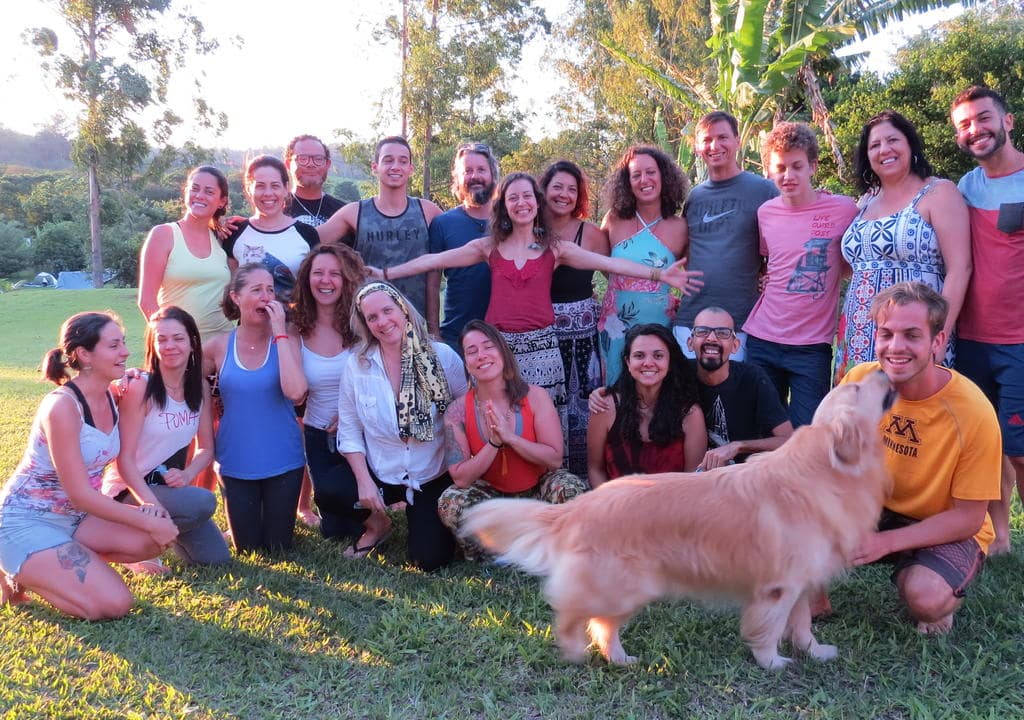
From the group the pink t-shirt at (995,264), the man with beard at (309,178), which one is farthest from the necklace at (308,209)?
the pink t-shirt at (995,264)

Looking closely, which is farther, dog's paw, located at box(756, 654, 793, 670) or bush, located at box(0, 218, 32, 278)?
bush, located at box(0, 218, 32, 278)

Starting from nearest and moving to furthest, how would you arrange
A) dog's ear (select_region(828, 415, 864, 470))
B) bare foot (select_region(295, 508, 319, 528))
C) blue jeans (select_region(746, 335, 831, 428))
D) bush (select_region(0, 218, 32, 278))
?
dog's ear (select_region(828, 415, 864, 470)) < blue jeans (select_region(746, 335, 831, 428)) < bare foot (select_region(295, 508, 319, 528)) < bush (select_region(0, 218, 32, 278))

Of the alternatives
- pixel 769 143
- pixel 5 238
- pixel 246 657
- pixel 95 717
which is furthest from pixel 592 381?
pixel 5 238

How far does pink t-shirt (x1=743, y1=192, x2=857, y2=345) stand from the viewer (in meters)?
4.66

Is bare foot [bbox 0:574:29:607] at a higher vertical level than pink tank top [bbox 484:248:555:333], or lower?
lower

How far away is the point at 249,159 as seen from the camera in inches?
217

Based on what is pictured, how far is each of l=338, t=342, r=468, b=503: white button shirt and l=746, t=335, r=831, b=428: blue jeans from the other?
2.05 meters

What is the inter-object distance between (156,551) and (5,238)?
39260mm

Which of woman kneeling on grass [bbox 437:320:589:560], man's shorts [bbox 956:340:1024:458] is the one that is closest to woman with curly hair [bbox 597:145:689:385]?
woman kneeling on grass [bbox 437:320:589:560]

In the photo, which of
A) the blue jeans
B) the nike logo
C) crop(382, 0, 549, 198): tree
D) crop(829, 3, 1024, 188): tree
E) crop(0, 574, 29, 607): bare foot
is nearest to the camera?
crop(0, 574, 29, 607): bare foot

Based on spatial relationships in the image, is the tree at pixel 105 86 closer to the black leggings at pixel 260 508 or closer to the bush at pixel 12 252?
the bush at pixel 12 252

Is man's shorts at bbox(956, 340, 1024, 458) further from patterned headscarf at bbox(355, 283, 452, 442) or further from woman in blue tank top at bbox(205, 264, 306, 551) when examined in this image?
woman in blue tank top at bbox(205, 264, 306, 551)

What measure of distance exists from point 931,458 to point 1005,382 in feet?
3.83

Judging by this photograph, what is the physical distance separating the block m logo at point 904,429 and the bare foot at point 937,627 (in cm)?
85
